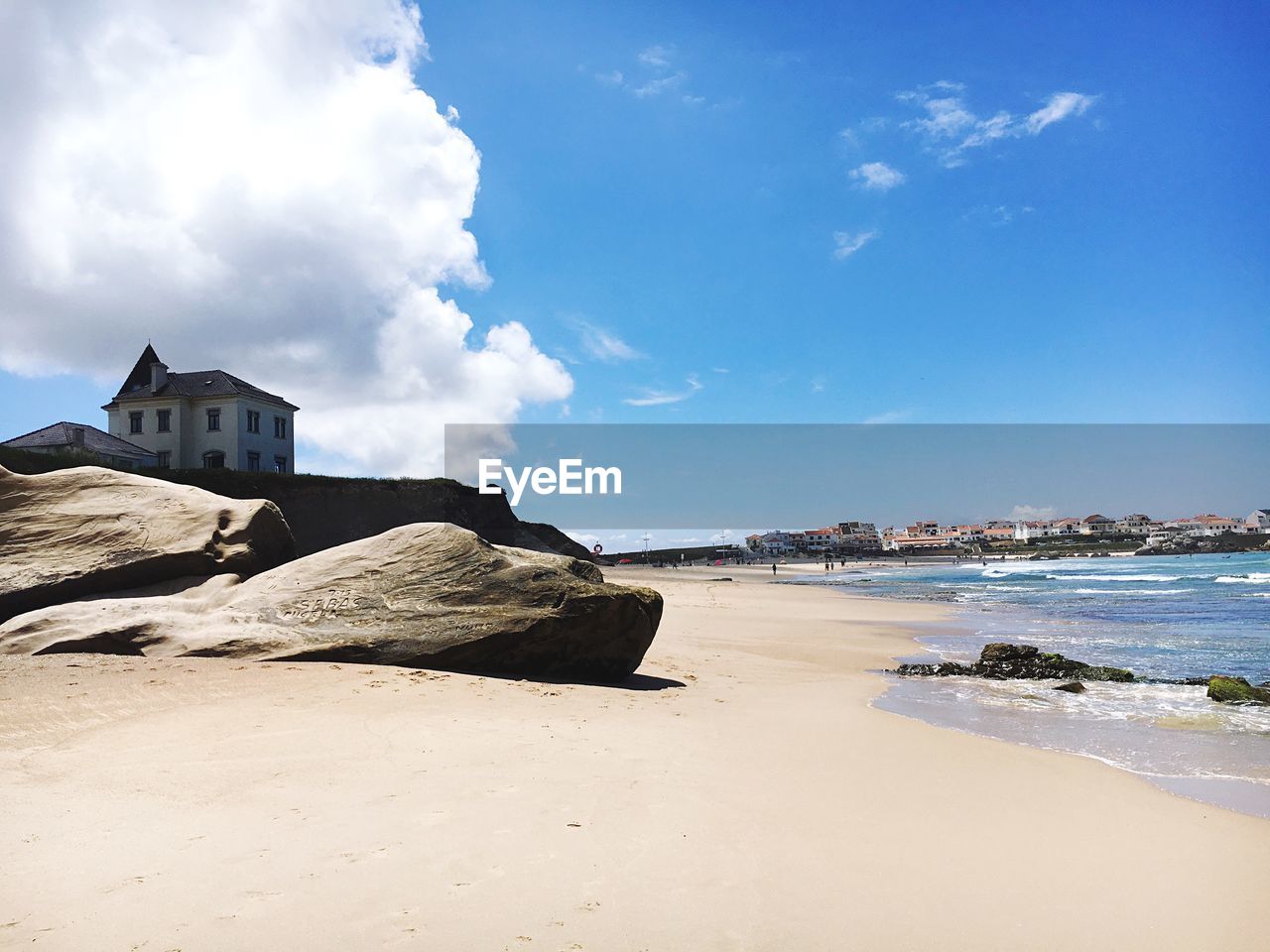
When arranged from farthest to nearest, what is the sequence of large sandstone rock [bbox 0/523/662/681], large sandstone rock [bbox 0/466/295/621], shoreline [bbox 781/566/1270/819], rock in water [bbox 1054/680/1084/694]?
rock in water [bbox 1054/680/1084/694], large sandstone rock [bbox 0/466/295/621], large sandstone rock [bbox 0/523/662/681], shoreline [bbox 781/566/1270/819]

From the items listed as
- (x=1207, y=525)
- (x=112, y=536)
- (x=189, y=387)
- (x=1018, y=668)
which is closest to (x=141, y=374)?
(x=189, y=387)

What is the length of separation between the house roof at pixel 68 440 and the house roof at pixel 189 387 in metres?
4.06

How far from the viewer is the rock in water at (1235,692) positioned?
33.1 ft

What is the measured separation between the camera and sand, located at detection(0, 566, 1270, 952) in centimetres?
316

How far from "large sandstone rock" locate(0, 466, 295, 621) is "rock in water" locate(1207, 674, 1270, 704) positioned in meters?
13.1

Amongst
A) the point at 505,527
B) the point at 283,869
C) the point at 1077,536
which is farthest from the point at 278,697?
the point at 1077,536

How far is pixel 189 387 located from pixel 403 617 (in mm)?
43432

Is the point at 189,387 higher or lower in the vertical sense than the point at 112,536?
higher

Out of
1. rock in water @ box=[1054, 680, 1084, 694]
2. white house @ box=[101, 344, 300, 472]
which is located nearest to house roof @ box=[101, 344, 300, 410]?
white house @ box=[101, 344, 300, 472]

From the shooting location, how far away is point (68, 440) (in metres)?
38.5

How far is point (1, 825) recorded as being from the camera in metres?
3.77

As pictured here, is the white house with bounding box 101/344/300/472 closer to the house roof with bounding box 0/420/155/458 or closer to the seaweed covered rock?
the house roof with bounding box 0/420/155/458

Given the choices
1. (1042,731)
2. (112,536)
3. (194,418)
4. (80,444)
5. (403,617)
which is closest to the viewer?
(1042,731)

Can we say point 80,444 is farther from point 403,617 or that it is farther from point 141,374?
point 403,617
